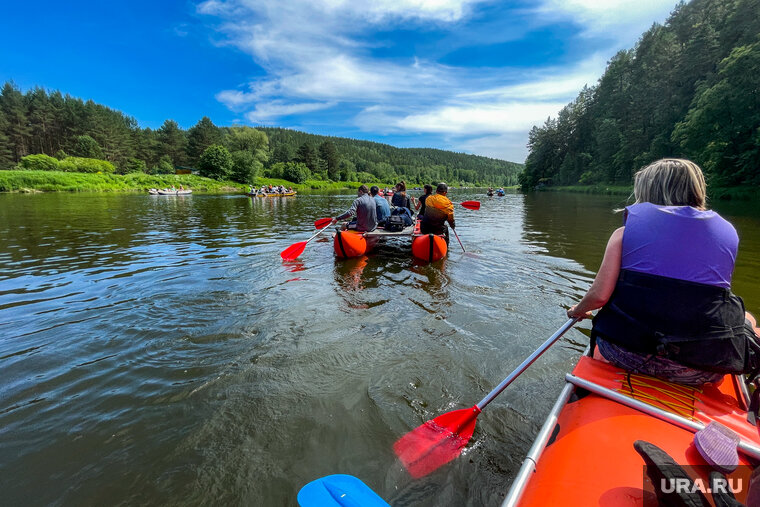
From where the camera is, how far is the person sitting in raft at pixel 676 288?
2.07m

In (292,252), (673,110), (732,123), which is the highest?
(673,110)

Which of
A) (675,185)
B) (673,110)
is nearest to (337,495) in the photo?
(675,185)

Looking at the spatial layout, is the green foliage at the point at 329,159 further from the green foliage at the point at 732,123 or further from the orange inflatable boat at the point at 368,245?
the orange inflatable boat at the point at 368,245

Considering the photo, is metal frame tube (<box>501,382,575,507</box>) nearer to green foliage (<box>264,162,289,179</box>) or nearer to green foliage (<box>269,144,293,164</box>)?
green foliage (<box>264,162,289,179</box>)

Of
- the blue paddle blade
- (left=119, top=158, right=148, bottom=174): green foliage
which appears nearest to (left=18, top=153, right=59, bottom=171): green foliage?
(left=119, top=158, right=148, bottom=174): green foliage

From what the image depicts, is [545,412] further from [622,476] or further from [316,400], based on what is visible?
[316,400]

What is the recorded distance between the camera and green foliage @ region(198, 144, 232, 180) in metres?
69.2

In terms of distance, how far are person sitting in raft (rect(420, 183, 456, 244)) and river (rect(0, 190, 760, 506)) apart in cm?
191

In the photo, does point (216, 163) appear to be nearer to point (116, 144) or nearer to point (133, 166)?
point (133, 166)

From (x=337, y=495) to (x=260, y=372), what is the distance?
2.40m

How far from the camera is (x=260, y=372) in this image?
3.87 meters

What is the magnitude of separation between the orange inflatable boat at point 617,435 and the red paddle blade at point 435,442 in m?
0.90

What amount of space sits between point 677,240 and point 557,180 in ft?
276

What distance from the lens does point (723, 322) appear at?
207 centimetres
